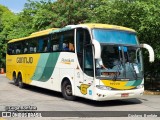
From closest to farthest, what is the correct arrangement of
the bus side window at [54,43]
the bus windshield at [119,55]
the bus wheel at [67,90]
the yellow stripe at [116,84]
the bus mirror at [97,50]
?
the bus mirror at [97,50] < the yellow stripe at [116,84] < the bus windshield at [119,55] < the bus wheel at [67,90] < the bus side window at [54,43]

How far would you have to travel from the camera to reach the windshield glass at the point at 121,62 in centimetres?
1335

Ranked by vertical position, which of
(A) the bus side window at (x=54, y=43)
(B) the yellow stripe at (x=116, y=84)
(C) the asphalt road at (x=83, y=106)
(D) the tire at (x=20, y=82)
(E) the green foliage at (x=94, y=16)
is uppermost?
(E) the green foliage at (x=94, y=16)

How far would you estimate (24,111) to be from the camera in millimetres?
11859

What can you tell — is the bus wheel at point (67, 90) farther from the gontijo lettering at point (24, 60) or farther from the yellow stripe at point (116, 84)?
the gontijo lettering at point (24, 60)

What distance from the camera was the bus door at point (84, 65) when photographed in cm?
1361

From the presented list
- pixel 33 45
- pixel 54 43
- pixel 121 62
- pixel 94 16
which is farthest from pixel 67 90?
pixel 94 16

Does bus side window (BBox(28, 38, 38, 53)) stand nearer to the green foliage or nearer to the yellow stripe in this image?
the green foliage

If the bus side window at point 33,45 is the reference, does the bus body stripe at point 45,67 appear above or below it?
below

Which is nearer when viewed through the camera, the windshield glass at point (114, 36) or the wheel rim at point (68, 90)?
the windshield glass at point (114, 36)

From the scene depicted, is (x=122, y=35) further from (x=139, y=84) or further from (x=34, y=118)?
(x=34, y=118)

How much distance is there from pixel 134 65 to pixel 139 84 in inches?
31.7

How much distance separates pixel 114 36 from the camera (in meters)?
14.1


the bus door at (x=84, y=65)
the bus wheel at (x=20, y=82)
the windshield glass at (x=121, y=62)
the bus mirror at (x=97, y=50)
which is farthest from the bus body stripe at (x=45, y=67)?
the bus mirror at (x=97, y=50)

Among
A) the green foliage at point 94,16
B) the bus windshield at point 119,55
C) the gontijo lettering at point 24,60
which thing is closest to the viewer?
the bus windshield at point 119,55
